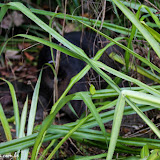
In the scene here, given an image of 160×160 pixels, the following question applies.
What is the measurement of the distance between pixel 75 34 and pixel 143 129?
98 cm

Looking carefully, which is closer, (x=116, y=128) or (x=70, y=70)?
(x=116, y=128)

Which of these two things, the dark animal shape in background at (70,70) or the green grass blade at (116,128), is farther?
the dark animal shape in background at (70,70)

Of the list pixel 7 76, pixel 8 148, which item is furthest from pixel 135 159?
pixel 7 76

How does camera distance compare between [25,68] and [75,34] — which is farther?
[25,68]

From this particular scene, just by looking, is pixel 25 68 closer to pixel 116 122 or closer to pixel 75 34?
pixel 75 34

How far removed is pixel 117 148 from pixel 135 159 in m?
0.13

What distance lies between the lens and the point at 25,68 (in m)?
3.17

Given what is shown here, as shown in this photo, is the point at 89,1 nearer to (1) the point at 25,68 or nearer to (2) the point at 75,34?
(2) the point at 75,34

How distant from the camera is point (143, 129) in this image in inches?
61.6

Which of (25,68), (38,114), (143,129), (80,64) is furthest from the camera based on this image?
(25,68)

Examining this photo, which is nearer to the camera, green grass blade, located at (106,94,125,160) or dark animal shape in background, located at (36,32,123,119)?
green grass blade, located at (106,94,125,160)

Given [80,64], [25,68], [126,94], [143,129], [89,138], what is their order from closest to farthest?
[126,94] < [89,138] < [143,129] < [80,64] < [25,68]

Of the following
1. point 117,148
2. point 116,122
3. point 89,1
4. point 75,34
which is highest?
point 89,1

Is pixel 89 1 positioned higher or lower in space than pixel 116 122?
higher
